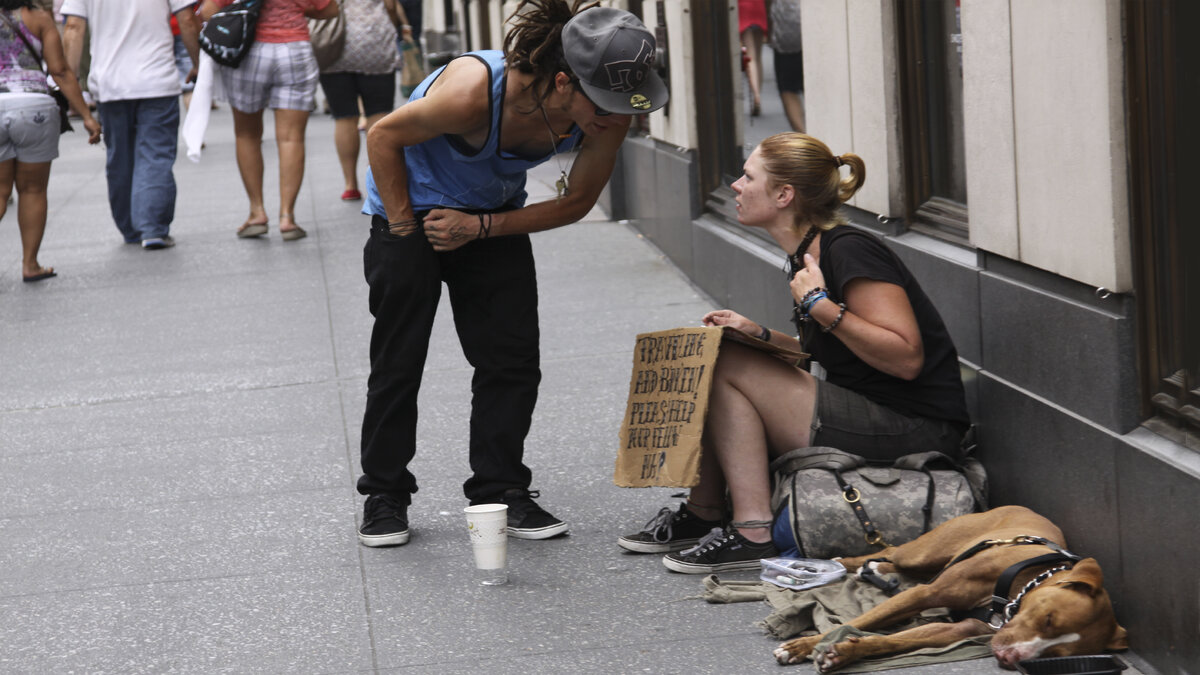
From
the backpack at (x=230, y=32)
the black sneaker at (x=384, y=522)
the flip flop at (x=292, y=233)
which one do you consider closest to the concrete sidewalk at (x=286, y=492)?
the black sneaker at (x=384, y=522)

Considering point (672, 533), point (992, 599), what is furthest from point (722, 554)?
point (992, 599)

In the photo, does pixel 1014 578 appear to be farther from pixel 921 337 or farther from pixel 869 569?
pixel 921 337

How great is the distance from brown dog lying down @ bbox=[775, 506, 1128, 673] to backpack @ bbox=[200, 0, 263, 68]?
21.1ft

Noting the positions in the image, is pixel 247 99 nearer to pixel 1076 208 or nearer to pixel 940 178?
pixel 940 178

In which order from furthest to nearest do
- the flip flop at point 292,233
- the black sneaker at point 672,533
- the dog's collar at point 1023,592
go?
the flip flop at point 292,233 < the black sneaker at point 672,533 < the dog's collar at point 1023,592

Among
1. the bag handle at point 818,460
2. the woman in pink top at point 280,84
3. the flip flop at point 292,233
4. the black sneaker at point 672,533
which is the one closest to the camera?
the bag handle at point 818,460

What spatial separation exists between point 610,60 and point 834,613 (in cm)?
147

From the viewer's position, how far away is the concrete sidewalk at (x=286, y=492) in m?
3.74

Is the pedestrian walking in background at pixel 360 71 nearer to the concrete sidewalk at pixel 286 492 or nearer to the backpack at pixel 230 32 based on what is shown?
the backpack at pixel 230 32

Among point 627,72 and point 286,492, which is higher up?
point 627,72

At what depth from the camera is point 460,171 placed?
4.23m

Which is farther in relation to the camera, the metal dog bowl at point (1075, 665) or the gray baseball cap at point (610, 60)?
the gray baseball cap at point (610, 60)

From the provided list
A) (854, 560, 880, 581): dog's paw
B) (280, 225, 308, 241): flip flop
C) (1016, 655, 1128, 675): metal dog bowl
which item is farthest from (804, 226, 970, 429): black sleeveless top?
(280, 225, 308, 241): flip flop

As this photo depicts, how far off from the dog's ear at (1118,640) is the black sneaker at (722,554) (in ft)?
3.16
